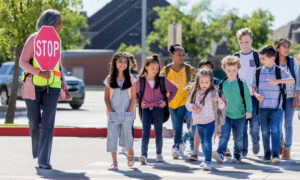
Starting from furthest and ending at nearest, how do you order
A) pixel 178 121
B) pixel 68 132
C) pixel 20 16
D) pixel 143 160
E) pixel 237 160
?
pixel 20 16 < pixel 68 132 < pixel 178 121 < pixel 237 160 < pixel 143 160

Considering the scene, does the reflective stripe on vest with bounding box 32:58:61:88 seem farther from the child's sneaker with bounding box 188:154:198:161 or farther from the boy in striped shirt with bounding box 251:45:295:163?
the boy in striped shirt with bounding box 251:45:295:163

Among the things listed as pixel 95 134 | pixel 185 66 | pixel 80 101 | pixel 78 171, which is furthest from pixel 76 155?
pixel 80 101

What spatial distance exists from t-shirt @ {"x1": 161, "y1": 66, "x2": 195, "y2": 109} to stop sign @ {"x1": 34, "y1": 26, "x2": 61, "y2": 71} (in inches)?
81.1

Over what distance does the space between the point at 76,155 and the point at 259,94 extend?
2.93 m

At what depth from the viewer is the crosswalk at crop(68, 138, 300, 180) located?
23.4 feet

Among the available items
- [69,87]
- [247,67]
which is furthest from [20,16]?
[247,67]

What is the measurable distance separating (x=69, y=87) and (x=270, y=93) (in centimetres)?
1444

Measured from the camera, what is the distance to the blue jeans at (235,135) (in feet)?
27.5

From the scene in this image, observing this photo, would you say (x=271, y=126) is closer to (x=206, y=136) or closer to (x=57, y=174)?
(x=206, y=136)

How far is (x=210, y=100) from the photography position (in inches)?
309

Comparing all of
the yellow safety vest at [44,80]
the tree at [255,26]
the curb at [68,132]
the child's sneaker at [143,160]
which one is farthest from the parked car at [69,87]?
the tree at [255,26]

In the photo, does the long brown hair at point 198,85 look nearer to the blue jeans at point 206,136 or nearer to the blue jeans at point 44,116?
the blue jeans at point 206,136

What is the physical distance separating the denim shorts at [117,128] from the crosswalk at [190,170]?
1.09 ft

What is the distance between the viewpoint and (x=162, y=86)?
8.39 metres
